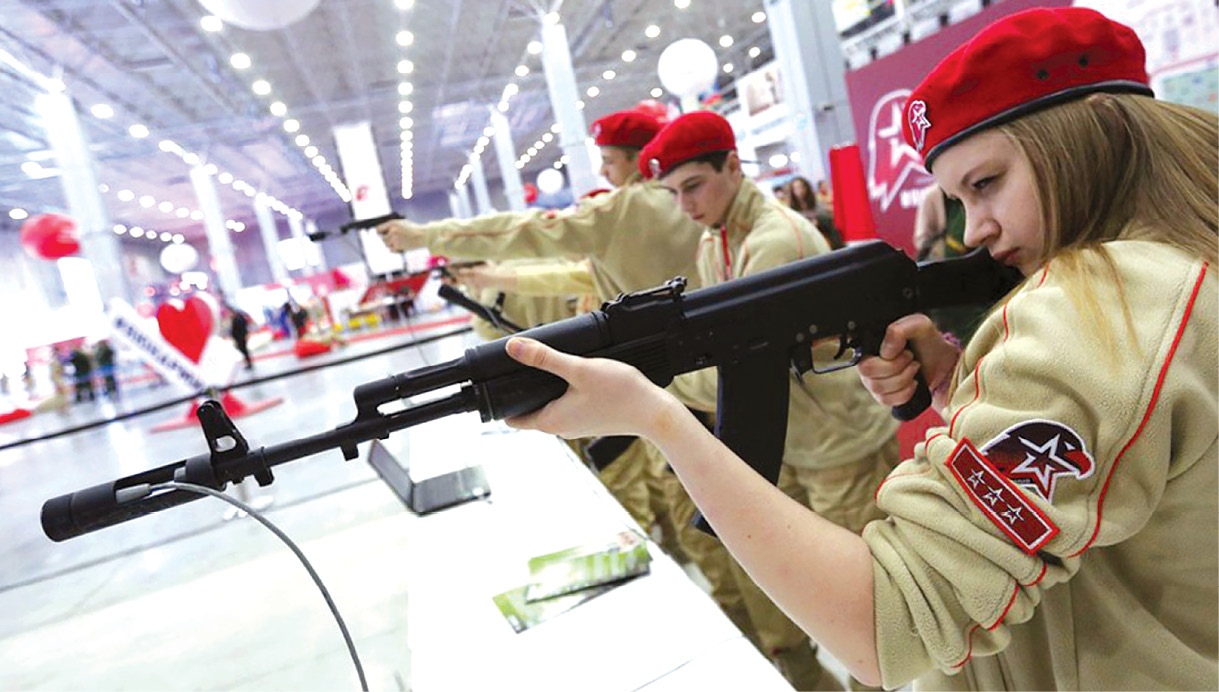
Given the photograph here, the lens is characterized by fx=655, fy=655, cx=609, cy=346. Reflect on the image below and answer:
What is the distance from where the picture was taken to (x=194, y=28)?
8023 millimetres

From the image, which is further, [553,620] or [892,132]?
[892,132]

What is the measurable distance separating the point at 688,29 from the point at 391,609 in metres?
11.1

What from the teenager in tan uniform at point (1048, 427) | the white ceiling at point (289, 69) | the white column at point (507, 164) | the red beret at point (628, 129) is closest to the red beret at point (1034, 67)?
the teenager in tan uniform at point (1048, 427)

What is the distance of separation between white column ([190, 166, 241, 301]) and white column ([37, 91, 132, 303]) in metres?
6.40

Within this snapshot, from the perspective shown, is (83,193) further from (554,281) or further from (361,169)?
(554,281)

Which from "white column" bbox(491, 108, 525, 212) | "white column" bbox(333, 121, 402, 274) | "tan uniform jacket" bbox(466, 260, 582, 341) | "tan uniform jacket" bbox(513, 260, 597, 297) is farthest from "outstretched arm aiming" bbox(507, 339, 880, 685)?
"white column" bbox(491, 108, 525, 212)

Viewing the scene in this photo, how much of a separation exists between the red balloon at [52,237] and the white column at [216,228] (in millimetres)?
6733

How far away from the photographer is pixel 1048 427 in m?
0.53

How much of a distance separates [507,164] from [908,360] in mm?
14244

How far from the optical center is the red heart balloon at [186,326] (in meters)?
4.89

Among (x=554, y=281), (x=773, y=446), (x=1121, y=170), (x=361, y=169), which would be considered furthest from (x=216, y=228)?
(x=1121, y=170)

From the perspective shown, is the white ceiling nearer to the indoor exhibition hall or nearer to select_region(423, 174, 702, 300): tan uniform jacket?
the indoor exhibition hall

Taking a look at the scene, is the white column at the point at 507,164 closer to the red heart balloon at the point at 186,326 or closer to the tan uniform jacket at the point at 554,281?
the red heart balloon at the point at 186,326

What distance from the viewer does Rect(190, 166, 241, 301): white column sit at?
550 inches
